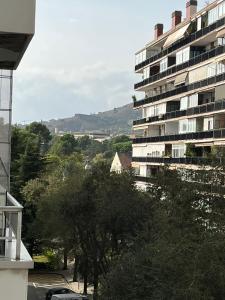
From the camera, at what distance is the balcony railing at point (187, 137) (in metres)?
41.3

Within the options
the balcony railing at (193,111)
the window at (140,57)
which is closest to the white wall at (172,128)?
the balcony railing at (193,111)

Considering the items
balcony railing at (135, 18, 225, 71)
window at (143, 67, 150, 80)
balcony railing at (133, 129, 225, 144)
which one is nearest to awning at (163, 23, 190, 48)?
balcony railing at (135, 18, 225, 71)

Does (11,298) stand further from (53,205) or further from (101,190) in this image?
(53,205)

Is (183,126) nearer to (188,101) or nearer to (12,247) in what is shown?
(188,101)

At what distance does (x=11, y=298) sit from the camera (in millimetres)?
5535

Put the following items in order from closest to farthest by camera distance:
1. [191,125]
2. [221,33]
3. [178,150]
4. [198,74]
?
[221,33], [198,74], [191,125], [178,150]

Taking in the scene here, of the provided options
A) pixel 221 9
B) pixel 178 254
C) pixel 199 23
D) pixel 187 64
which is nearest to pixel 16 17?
pixel 178 254

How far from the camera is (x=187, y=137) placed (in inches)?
1905

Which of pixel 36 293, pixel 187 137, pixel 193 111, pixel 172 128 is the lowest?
pixel 36 293

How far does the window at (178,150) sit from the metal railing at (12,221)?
41803 millimetres

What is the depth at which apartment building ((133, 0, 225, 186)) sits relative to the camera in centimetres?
4328

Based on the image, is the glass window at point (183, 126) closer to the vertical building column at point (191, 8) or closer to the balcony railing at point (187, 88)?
the balcony railing at point (187, 88)

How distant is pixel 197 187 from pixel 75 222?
427 inches

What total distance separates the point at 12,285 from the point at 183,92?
45945 millimetres
